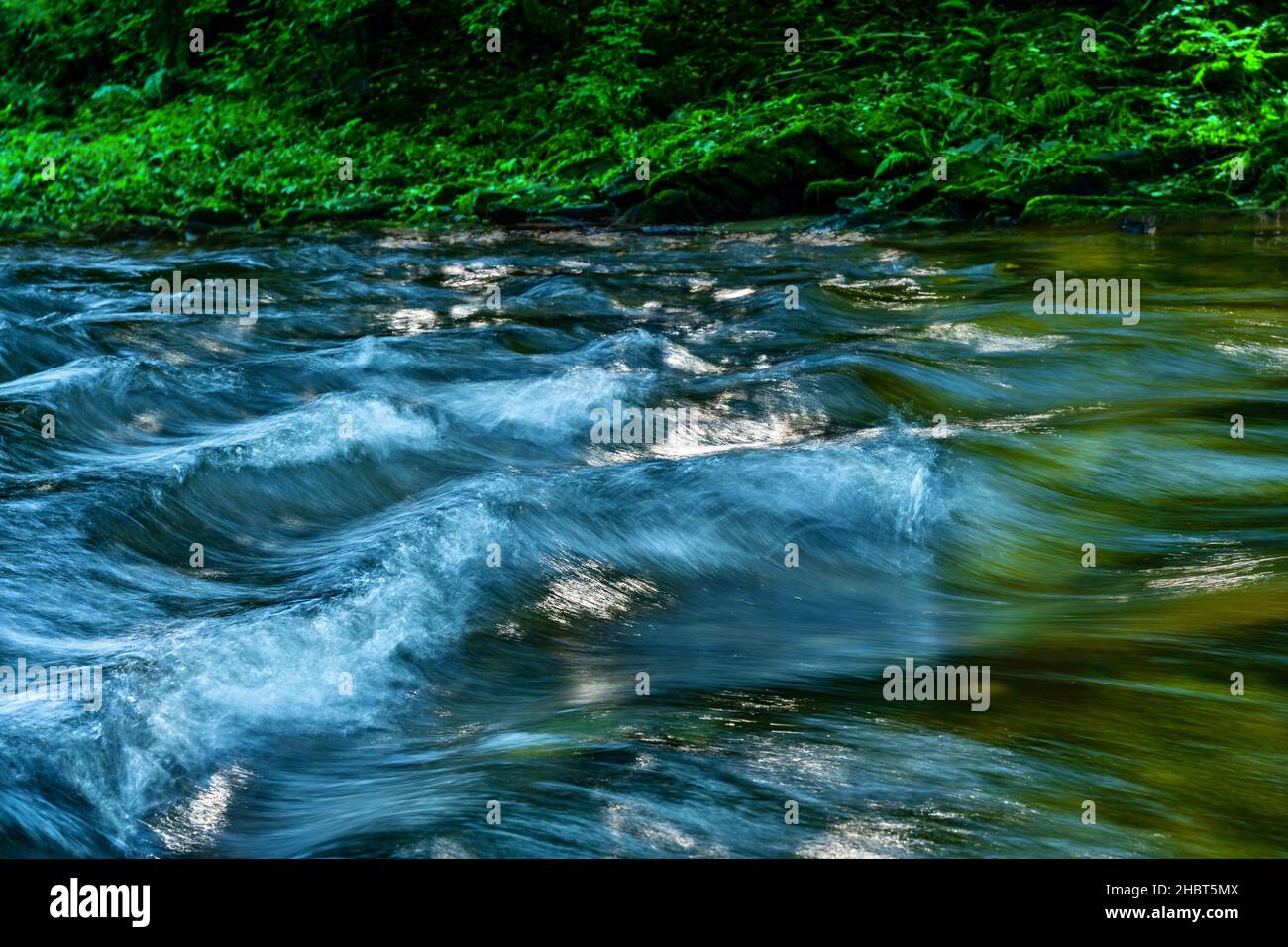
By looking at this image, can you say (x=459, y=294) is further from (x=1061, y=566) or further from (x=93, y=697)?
(x=93, y=697)

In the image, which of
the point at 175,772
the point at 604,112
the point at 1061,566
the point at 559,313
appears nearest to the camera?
the point at 175,772

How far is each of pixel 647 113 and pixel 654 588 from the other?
12.5 m

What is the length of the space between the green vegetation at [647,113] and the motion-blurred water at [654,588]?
5.57 m

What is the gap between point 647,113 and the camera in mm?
15633

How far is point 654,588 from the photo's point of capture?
4.14 m

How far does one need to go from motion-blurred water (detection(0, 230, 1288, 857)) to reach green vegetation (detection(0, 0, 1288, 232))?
5.57 m

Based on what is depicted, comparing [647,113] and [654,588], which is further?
[647,113]

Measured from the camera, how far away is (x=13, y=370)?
7.10 m

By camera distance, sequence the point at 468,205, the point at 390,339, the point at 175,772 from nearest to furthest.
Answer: the point at 175,772, the point at 390,339, the point at 468,205

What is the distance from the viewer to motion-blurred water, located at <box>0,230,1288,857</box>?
9.00 feet

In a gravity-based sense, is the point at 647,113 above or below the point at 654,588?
above

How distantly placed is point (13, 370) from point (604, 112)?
9762 mm

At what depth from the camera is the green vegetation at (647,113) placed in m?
13.2
